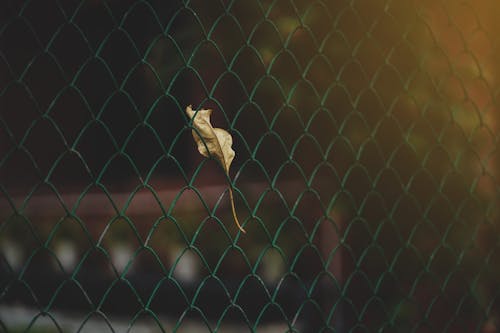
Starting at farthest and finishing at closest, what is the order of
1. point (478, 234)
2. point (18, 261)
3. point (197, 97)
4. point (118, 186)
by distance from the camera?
point (118, 186), point (18, 261), point (197, 97), point (478, 234)

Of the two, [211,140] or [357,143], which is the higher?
[357,143]

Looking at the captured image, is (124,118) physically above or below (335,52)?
above

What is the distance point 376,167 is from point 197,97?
250 centimetres

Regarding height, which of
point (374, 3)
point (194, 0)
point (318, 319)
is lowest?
point (318, 319)

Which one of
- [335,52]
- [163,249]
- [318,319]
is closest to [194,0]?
[335,52]

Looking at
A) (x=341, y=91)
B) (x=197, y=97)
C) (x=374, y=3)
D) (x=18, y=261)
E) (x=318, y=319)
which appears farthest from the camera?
(x=18, y=261)

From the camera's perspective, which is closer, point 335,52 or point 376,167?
point 335,52

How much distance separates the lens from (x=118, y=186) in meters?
5.63

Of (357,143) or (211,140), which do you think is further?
(357,143)

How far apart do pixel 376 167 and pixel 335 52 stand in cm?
36

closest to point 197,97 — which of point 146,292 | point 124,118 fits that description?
point 124,118

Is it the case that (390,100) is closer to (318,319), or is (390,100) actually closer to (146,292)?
(318,319)

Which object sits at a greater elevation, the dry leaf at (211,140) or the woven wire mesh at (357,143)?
the woven wire mesh at (357,143)

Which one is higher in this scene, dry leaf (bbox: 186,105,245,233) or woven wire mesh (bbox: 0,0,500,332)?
woven wire mesh (bbox: 0,0,500,332)
